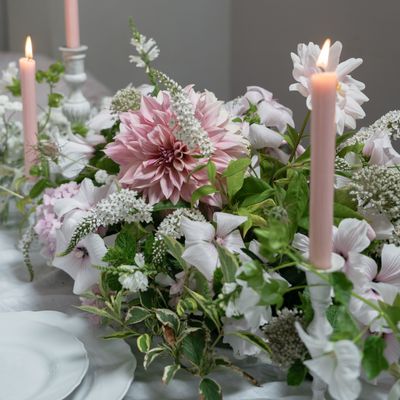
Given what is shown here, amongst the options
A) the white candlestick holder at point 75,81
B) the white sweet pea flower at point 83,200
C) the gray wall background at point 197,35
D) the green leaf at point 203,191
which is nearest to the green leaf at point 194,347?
the green leaf at point 203,191

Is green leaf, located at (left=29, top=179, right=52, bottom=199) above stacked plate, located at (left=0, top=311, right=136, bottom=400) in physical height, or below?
above

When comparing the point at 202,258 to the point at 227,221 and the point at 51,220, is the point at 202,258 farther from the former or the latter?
the point at 51,220

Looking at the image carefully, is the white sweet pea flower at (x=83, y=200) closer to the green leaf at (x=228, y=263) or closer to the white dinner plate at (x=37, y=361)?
the white dinner plate at (x=37, y=361)

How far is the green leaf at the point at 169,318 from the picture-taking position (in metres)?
0.73

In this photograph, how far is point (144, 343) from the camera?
733 mm

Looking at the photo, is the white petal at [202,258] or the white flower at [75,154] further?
the white flower at [75,154]

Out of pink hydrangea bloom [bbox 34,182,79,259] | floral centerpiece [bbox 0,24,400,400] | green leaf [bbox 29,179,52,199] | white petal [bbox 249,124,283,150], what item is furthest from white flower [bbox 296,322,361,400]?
green leaf [bbox 29,179,52,199]

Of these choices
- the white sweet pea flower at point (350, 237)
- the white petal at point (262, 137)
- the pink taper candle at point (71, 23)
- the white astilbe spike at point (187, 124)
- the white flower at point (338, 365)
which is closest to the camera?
the white flower at point (338, 365)

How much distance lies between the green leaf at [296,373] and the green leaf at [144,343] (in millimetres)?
146

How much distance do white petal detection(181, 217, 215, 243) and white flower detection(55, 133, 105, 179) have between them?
29cm

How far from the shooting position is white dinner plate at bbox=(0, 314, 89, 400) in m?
0.71

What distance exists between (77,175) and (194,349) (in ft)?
1.18

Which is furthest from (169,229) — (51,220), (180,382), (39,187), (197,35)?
(197,35)

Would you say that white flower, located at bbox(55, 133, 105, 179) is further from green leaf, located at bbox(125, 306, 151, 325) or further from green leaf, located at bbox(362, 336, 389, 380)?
green leaf, located at bbox(362, 336, 389, 380)
